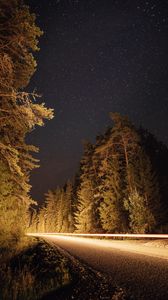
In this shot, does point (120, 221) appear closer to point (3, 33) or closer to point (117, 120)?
point (117, 120)

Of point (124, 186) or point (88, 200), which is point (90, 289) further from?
point (88, 200)

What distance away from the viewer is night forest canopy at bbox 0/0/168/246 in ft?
39.2

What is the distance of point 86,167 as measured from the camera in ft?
160

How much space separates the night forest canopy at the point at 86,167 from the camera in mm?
11953

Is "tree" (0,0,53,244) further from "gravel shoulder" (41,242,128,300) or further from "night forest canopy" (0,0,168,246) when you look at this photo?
"gravel shoulder" (41,242,128,300)

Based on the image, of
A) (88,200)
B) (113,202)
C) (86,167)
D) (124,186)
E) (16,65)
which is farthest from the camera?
(86,167)

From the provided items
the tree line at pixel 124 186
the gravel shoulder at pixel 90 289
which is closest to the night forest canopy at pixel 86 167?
the tree line at pixel 124 186

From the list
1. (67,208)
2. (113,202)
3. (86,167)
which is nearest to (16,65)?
(113,202)

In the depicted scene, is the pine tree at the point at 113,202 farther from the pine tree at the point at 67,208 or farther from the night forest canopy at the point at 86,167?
the pine tree at the point at 67,208

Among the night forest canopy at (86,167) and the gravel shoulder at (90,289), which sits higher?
the night forest canopy at (86,167)

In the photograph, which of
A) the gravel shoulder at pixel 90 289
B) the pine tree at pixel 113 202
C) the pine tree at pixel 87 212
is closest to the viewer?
the gravel shoulder at pixel 90 289

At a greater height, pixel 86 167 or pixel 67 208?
pixel 86 167

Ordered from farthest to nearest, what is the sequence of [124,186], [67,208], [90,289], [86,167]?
[67,208]
[86,167]
[124,186]
[90,289]

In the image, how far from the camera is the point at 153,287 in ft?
15.6
